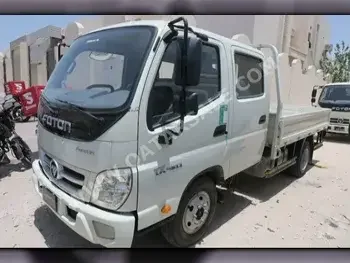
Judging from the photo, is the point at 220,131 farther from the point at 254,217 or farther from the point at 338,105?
the point at 338,105

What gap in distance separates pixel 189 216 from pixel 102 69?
1.55 metres

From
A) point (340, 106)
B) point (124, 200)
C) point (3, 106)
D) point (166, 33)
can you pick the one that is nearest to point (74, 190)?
point (124, 200)

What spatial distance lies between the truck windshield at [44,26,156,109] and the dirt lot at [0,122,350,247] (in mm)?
1444

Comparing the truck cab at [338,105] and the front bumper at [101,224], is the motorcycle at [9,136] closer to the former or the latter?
the front bumper at [101,224]

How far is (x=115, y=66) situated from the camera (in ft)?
7.58

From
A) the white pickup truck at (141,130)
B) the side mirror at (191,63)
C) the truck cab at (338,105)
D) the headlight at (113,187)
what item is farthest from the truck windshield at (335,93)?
the headlight at (113,187)

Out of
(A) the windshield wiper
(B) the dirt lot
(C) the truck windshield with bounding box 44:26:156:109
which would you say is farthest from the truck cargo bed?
(A) the windshield wiper

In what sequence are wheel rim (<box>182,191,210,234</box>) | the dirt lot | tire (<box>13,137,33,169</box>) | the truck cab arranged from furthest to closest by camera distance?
1. the truck cab
2. tire (<box>13,137,33,169</box>)
3. the dirt lot
4. wheel rim (<box>182,191,210,234</box>)

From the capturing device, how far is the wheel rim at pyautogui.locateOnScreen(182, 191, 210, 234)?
8.46ft

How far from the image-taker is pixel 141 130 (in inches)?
78.8

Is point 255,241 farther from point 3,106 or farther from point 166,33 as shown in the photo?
point 3,106

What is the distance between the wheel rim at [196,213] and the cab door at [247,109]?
48cm

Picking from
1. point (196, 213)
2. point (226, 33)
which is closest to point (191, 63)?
point (196, 213)

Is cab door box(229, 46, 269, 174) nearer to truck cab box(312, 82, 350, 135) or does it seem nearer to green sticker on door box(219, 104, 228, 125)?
green sticker on door box(219, 104, 228, 125)
